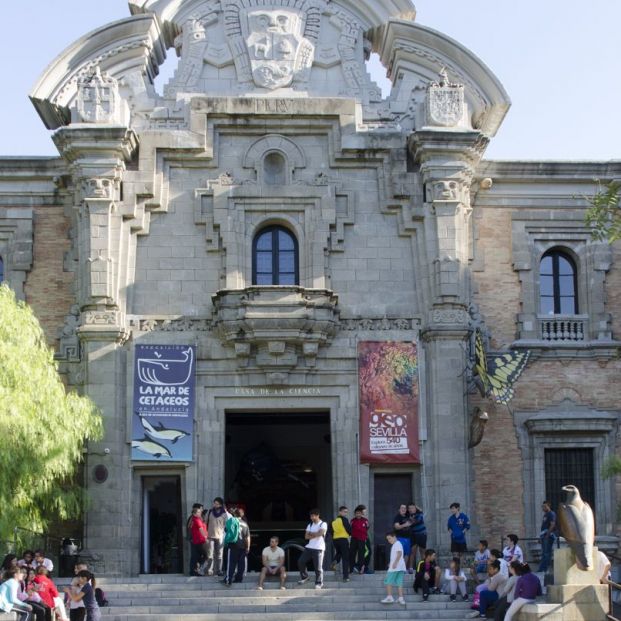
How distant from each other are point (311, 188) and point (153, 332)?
17.5ft

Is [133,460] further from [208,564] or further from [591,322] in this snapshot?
[591,322]

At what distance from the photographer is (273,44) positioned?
115 feet

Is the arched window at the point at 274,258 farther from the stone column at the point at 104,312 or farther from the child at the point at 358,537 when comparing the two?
the child at the point at 358,537

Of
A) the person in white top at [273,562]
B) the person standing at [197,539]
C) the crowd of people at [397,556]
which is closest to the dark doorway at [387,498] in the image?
the crowd of people at [397,556]

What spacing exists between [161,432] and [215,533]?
3.82 meters

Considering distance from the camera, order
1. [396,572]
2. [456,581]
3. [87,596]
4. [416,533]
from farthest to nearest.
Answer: [416,533]
[456,581]
[396,572]
[87,596]

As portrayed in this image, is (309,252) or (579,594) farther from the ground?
(309,252)

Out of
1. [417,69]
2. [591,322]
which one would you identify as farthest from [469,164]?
[591,322]

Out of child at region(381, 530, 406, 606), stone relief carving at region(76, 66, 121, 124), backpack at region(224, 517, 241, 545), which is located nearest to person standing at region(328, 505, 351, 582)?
child at region(381, 530, 406, 606)

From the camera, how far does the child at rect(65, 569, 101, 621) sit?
2511cm

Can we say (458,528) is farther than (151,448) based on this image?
No

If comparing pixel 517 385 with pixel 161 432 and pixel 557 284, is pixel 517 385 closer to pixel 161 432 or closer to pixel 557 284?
pixel 557 284

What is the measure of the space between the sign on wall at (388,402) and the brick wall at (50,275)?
7527 mm

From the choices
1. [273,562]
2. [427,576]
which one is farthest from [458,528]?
[273,562]
